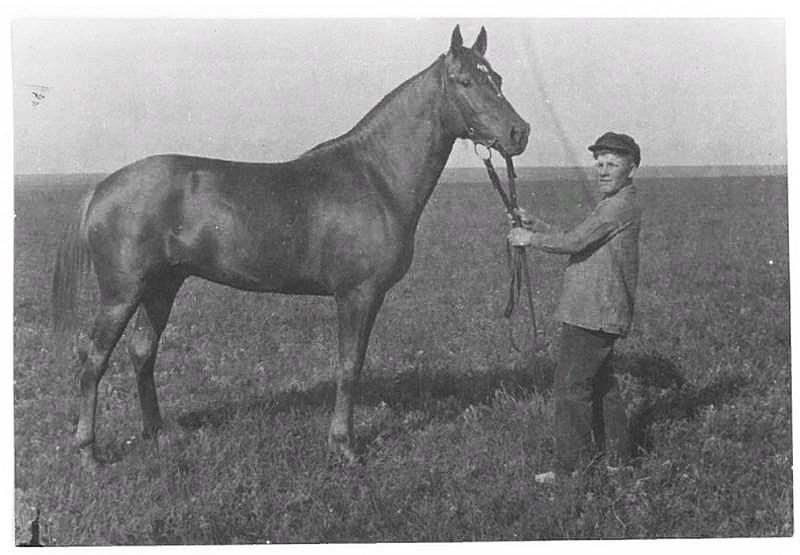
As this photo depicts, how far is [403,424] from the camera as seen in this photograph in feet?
17.4

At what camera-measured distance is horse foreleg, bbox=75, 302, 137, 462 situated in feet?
15.2

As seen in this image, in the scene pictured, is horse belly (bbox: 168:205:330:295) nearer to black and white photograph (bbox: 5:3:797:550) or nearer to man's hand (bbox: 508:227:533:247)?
black and white photograph (bbox: 5:3:797:550)

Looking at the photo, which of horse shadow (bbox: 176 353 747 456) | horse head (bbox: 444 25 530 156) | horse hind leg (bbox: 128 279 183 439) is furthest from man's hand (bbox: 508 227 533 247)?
horse hind leg (bbox: 128 279 183 439)

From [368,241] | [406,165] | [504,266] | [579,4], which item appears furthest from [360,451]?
[504,266]

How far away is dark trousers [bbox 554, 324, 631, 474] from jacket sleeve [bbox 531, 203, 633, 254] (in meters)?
0.53

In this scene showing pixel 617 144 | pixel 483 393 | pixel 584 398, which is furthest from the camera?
pixel 483 393

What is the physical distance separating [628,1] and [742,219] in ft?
23.8

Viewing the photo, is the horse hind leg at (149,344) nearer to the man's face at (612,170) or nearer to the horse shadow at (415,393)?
the horse shadow at (415,393)

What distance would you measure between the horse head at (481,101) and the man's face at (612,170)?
467 mm

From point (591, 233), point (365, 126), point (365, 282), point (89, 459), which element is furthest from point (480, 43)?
point (89, 459)

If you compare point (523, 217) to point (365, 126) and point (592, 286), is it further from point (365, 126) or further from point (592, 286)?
point (365, 126)

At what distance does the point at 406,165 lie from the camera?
15.5ft

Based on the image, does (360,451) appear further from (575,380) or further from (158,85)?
(158,85)

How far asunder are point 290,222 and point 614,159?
6.75 ft
